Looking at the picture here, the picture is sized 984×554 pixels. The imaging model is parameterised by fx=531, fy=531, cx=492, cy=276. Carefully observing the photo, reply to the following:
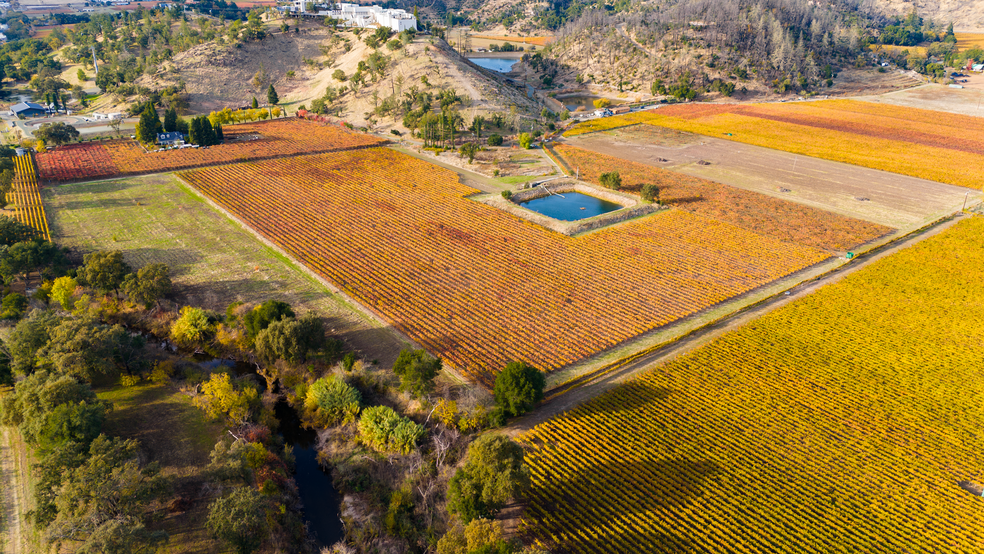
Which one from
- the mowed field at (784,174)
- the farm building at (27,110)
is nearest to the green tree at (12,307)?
the mowed field at (784,174)

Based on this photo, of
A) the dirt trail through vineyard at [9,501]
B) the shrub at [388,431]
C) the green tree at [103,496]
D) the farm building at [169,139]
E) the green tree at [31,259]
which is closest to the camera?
the green tree at [103,496]

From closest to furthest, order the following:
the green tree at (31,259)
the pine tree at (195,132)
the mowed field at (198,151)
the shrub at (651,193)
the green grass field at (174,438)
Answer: the green grass field at (174,438), the green tree at (31,259), the shrub at (651,193), the mowed field at (198,151), the pine tree at (195,132)

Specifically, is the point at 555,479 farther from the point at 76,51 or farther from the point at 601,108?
the point at 76,51

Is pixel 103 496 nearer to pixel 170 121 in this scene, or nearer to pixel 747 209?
pixel 747 209

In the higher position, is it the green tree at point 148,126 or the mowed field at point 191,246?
the green tree at point 148,126

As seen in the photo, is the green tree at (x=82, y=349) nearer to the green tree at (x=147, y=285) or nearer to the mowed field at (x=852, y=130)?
the green tree at (x=147, y=285)

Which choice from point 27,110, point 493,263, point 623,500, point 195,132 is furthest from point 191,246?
point 27,110

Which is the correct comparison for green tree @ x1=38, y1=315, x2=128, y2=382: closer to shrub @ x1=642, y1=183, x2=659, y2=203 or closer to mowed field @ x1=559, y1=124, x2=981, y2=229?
shrub @ x1=642, y1=183, x2=659, y2=203
